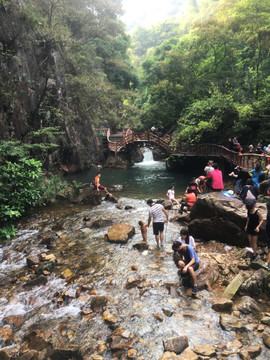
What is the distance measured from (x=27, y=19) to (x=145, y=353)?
18394 mm

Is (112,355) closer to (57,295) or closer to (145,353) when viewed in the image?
(145,353)

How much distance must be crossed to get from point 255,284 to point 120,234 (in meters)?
4.86

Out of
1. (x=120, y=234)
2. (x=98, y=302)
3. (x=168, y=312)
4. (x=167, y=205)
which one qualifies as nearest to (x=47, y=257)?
(x=120, y=234)

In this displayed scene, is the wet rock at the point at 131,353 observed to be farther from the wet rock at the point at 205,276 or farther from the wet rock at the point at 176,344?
the wet rock at the point at 205,276

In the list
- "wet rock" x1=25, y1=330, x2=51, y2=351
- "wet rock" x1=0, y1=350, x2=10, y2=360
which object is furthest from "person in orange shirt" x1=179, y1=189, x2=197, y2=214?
"wet rock" x1=0, y1=350, x2=10, y2=360

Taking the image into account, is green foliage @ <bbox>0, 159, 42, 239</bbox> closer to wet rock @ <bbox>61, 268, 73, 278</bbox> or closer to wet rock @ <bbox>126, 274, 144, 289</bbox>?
wet rock @ <bbox>61, 268, 73, 278</bbox>

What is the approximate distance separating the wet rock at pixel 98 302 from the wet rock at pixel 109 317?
263 millimetres

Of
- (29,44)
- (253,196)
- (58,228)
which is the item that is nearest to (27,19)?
(29,44)

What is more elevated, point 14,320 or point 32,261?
point 32,261

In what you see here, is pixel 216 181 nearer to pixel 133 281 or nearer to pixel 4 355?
pixel 133 281

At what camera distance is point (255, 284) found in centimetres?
497

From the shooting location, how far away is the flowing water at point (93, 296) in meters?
4.24

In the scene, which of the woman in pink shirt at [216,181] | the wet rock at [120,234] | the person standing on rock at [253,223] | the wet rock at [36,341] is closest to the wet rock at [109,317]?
the wet rock at [36,341]

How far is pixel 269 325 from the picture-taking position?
4.11m
